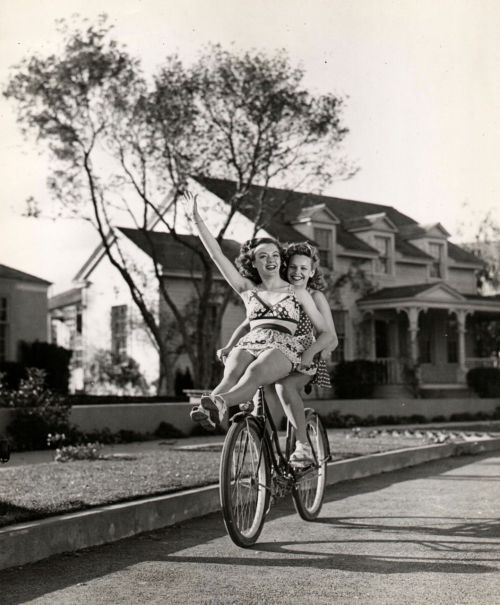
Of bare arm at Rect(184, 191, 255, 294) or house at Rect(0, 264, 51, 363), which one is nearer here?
bare arm at Rect(184, 191, 255, 294)

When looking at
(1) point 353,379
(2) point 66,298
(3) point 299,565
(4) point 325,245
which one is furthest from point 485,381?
(3) point 299,565

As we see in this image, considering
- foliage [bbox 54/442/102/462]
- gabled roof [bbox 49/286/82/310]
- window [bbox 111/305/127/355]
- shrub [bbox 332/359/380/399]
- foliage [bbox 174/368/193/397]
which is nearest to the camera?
foliage [bbox 54/442/102/462]

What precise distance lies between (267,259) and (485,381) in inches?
1068

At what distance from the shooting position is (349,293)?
105 feet

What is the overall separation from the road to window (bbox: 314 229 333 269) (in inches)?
924

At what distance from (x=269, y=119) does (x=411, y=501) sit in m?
16.0

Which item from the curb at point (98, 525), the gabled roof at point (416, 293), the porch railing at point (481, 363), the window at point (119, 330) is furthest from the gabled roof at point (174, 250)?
the curb at point (98, 525)

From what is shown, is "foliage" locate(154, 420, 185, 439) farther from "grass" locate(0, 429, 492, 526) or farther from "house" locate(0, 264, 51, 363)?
"house" locate(0, 264, 51, 363)

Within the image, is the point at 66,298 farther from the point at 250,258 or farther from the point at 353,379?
the point at 250,258

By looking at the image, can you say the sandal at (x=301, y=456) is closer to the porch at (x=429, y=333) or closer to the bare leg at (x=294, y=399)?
the bare leg at (x=294, y=399)

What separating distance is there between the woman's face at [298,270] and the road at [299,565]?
1.83 metres

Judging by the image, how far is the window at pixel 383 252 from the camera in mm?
33719

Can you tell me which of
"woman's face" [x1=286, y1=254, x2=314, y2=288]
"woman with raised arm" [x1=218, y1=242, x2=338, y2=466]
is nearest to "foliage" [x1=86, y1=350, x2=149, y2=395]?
"woman with raised arm" [x1=218, y1=242, x2=338, y2=466]

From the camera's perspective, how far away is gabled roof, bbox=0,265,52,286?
23.5m
